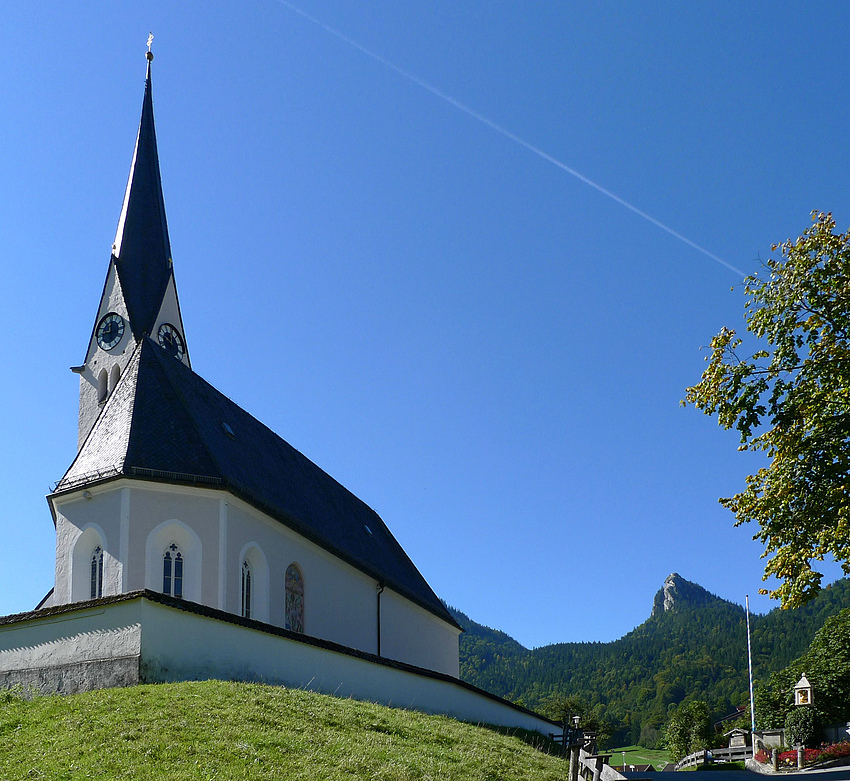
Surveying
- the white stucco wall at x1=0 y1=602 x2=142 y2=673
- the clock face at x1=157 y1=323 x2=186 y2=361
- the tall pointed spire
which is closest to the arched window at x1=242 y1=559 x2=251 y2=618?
the white stucco wall at x1=0 y1=602 x2=142 y2=673

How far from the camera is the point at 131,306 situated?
34.3 m

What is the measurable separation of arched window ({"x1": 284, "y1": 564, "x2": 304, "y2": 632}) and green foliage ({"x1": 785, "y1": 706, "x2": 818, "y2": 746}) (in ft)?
69.4

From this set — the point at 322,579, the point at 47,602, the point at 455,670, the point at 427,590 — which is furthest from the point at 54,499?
the point at 455,670

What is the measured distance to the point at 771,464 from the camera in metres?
13.3

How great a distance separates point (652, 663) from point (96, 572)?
112600mm

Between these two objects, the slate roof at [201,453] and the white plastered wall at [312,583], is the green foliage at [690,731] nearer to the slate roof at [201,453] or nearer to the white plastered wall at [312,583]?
the slate roof at [201,453]

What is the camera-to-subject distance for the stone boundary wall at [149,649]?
1502 cm

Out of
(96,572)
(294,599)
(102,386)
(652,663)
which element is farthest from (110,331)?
(652,663)

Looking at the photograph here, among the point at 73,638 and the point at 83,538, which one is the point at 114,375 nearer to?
the point at 83,538

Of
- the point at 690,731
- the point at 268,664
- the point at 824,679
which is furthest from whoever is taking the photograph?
the point at 690,731

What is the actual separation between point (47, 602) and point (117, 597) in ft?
48.7

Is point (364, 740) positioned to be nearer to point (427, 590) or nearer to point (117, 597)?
point (117, 597)

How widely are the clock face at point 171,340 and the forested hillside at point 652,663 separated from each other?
68.2 meters

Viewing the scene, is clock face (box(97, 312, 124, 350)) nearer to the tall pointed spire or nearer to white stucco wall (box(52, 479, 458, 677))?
the tall pointed spire
